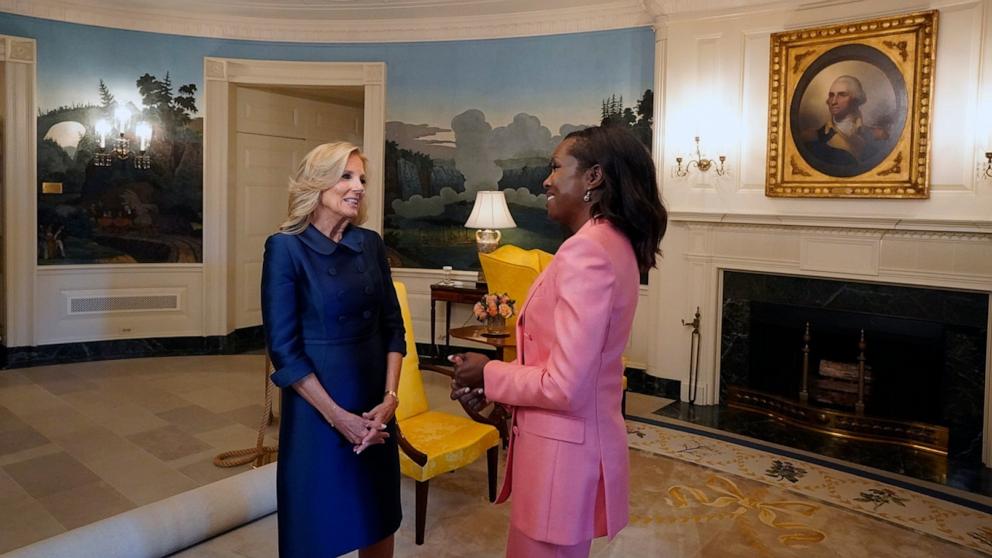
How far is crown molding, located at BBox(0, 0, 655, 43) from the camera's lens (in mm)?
6648

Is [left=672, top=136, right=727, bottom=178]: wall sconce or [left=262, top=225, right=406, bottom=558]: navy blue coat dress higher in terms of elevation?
A: [left=672, top=136, right=727, bottom=178]: wall sconce

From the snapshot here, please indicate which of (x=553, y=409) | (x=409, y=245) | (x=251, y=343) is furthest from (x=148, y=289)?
(x=553, y=409)

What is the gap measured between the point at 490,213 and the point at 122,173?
3.90 m

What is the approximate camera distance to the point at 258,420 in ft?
17.3

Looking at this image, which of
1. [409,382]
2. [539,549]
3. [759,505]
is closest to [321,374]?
[539,549]

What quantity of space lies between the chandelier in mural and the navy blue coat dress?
602 cm

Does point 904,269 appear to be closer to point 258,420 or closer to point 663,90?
point 663,90

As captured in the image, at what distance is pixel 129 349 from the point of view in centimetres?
742

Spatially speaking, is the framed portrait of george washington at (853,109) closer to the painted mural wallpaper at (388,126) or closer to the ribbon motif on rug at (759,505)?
the painted mural wallpaper at (388,126)

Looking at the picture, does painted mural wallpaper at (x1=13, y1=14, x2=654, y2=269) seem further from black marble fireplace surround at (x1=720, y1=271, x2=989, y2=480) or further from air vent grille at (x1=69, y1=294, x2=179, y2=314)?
black marble fireplace surround at (x1=720, y1=271, x2=989, y2=480)

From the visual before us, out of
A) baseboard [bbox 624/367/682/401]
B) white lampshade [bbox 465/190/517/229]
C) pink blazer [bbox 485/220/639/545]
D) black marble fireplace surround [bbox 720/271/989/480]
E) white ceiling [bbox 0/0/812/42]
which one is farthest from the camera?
white ceiling [bbox 0/0/812/42]

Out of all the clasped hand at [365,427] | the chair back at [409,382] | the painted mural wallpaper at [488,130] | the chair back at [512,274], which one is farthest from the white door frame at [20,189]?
the clasped hand at [365,427]

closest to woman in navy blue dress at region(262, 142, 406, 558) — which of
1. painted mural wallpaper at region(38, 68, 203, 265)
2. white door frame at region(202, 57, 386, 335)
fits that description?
white door frame at region(202, 57, 386, 335)

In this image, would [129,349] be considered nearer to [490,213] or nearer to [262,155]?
[262,155]
